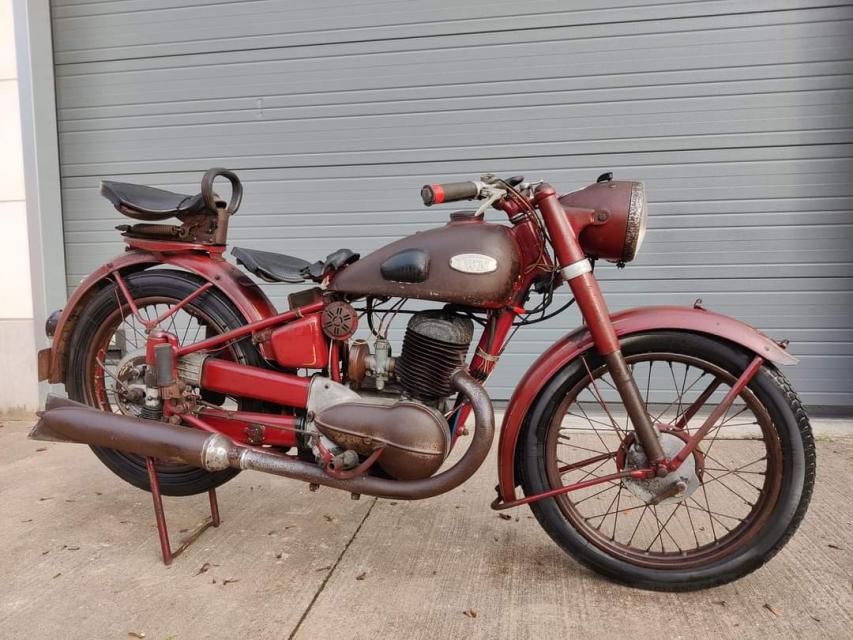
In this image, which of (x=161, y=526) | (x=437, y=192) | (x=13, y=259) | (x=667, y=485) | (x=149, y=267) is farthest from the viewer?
(x=13, y=259)

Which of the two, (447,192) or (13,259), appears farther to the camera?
(13,259)

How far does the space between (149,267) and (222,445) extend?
906 millimetres

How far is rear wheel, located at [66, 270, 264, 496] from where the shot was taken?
94.1 inches

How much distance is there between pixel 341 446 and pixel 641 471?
100 cm

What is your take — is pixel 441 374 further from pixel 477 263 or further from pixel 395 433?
pixel 477 263

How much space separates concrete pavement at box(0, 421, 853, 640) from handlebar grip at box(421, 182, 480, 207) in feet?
4.33

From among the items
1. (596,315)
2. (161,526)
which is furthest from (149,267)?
(596,315)

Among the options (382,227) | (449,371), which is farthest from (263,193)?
(449,371)

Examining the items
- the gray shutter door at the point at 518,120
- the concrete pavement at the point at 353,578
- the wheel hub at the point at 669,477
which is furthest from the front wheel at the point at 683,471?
the gray shutter door at the point at 518,120

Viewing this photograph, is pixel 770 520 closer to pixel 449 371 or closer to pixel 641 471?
pixel 641 471

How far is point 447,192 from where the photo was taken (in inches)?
74.5

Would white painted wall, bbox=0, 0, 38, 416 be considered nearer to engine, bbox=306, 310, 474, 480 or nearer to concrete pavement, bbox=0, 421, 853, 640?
concrete pavement, bbox=0, 421, 853, 640

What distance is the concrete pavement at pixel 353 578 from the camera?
1.92m

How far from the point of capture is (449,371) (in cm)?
209
